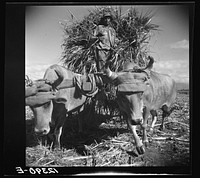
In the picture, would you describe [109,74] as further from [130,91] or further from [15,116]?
[15,116]

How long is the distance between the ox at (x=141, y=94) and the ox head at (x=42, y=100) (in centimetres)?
48

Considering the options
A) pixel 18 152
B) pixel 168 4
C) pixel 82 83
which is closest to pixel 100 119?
pixel 82 83

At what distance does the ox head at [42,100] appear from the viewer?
243 centimetres

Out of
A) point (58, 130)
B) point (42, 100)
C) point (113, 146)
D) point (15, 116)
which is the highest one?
point (42, 100)

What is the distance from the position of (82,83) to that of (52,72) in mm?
262

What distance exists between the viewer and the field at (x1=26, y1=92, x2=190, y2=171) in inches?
96.4

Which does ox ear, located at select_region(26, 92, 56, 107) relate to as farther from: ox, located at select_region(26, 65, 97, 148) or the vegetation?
the vegetation

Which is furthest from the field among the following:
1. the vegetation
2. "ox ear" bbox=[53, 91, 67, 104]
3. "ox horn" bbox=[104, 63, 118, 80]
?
the vegetation

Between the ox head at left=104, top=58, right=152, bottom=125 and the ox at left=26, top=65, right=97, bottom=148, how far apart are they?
22 cm

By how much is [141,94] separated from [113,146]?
0.49m

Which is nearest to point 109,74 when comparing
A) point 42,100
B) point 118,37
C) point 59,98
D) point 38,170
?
point 118,37

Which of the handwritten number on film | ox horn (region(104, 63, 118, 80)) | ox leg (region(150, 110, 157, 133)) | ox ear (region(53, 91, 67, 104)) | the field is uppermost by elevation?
ox horn (region(104, 63, 118, 80))

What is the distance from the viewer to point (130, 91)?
7.95ft

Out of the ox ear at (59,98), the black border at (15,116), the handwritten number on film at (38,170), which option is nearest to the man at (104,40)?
the ox ear at (59,98)
